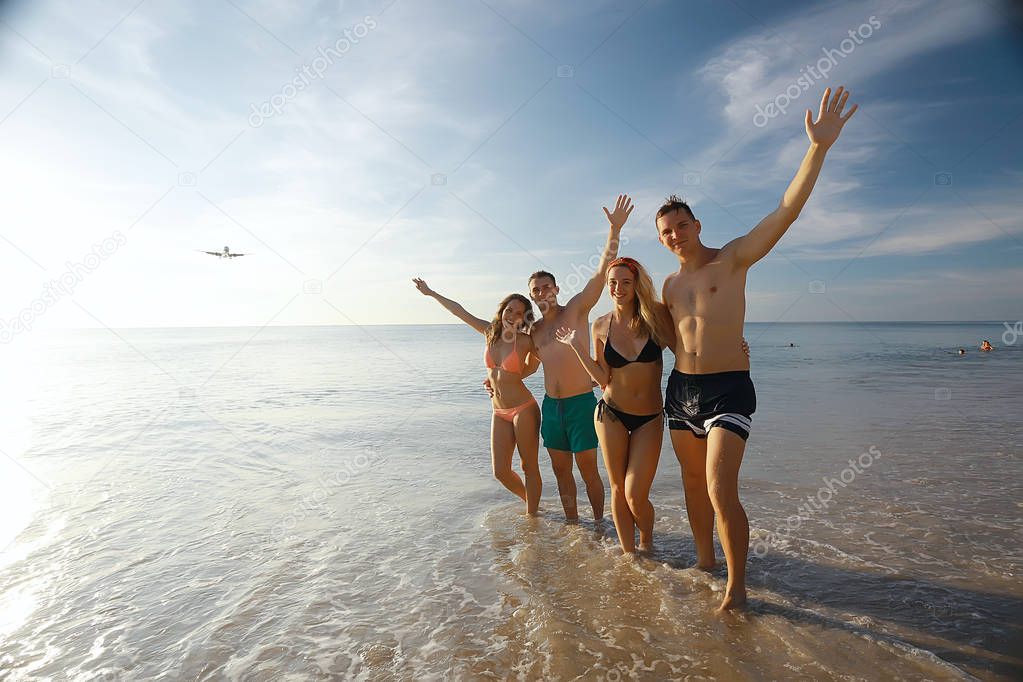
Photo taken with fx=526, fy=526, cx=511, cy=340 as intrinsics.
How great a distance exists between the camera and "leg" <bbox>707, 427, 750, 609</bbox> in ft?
11.9

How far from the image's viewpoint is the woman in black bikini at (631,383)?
442 cm

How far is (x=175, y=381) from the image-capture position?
21469 millimetres

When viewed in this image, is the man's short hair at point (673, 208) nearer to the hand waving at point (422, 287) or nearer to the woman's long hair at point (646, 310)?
the woman's long hair at point (646, 310)

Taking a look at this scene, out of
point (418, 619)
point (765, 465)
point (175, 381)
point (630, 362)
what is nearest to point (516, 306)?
point (630, 362)

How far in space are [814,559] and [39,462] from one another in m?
11.0

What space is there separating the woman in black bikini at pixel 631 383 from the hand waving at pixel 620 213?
91 cm

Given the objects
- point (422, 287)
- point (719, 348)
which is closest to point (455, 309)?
point (422, 287)

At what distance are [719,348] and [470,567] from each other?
285 centimetres

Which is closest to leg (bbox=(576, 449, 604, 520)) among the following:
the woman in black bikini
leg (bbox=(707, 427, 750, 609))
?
the woman in black bikini

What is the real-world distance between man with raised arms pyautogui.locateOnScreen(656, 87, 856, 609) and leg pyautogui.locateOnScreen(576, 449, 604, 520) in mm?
1516

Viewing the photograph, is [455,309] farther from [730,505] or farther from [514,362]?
[730,505]

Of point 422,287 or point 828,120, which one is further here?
point 422,287

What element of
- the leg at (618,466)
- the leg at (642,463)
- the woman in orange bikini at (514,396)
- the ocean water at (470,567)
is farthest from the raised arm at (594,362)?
the ocean water at (470,567)

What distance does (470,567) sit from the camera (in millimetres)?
4684
